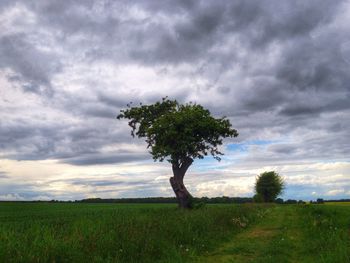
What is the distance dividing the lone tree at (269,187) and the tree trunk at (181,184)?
223 ft

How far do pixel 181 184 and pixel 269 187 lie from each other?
69916 mm

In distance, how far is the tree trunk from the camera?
42469 mm

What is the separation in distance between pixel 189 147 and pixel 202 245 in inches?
1043

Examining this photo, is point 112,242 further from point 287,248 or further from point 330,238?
point 330,238

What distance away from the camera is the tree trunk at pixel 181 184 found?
42469 millimetres

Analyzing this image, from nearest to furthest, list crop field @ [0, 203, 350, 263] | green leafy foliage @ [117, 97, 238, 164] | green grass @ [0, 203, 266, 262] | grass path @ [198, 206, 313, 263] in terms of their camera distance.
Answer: green grass @ [0, 203, 266, 262] < crop field @ [0, 203, 350, 263] < grass path @ [198, 206, 313, 263] < green leafy foliage @ [117, 97, 238, 164]

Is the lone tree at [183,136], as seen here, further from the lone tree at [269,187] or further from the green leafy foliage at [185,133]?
the lone tree at [269,187]

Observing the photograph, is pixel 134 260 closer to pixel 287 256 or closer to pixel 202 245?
pixel 202 245

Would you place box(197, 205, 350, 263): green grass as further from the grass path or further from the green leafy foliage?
the green leafy foliage

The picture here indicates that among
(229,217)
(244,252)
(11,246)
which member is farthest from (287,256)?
(229,217)

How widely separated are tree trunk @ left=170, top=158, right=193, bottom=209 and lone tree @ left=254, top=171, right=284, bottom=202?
67954 mm

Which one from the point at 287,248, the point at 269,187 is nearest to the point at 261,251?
the point at 287,248

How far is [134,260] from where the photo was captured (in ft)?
36.9

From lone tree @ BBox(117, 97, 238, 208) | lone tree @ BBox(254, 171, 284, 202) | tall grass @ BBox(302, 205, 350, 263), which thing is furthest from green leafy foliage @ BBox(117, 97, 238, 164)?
lone tree @ BBox(254, 171, 284, 202)
